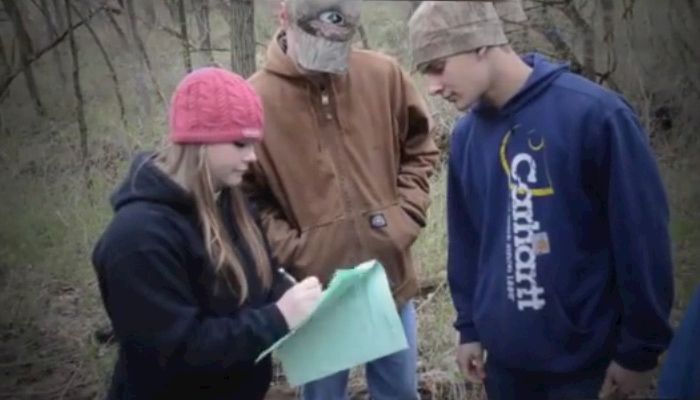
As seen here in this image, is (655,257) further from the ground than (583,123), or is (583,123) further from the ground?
(583,123)

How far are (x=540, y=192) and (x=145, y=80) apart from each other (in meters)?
5.26

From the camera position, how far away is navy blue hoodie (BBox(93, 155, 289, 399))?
2.06 meters

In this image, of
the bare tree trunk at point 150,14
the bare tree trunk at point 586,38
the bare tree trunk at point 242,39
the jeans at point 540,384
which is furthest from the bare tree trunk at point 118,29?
the jeans at point 540,384

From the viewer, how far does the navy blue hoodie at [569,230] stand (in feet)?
6.83

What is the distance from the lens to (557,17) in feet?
22.1

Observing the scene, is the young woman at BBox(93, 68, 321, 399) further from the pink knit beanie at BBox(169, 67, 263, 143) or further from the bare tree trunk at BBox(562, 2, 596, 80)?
the bare tree trunk at BBox(562, 2, 596, 80)

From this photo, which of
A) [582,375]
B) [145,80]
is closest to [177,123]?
[582,375]

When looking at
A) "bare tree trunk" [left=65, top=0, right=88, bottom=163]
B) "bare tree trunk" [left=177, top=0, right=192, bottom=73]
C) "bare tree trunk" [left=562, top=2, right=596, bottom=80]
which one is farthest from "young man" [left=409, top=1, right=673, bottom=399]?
"bare tree trunk" [left=65, top=0, right=88, bottom=163]

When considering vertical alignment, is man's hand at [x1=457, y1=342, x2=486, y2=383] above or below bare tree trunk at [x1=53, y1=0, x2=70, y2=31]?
below

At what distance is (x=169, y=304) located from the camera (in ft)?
6.81

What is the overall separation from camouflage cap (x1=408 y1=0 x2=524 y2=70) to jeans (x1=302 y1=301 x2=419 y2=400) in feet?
3.47

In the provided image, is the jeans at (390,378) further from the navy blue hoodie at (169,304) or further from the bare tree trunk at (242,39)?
the bare tree trunk at (242,39)

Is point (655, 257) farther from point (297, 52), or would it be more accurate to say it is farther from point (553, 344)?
point (297, 52)

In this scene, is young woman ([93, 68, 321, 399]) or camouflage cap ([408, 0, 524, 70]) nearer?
young woman ([93, 68, 321, 399])
